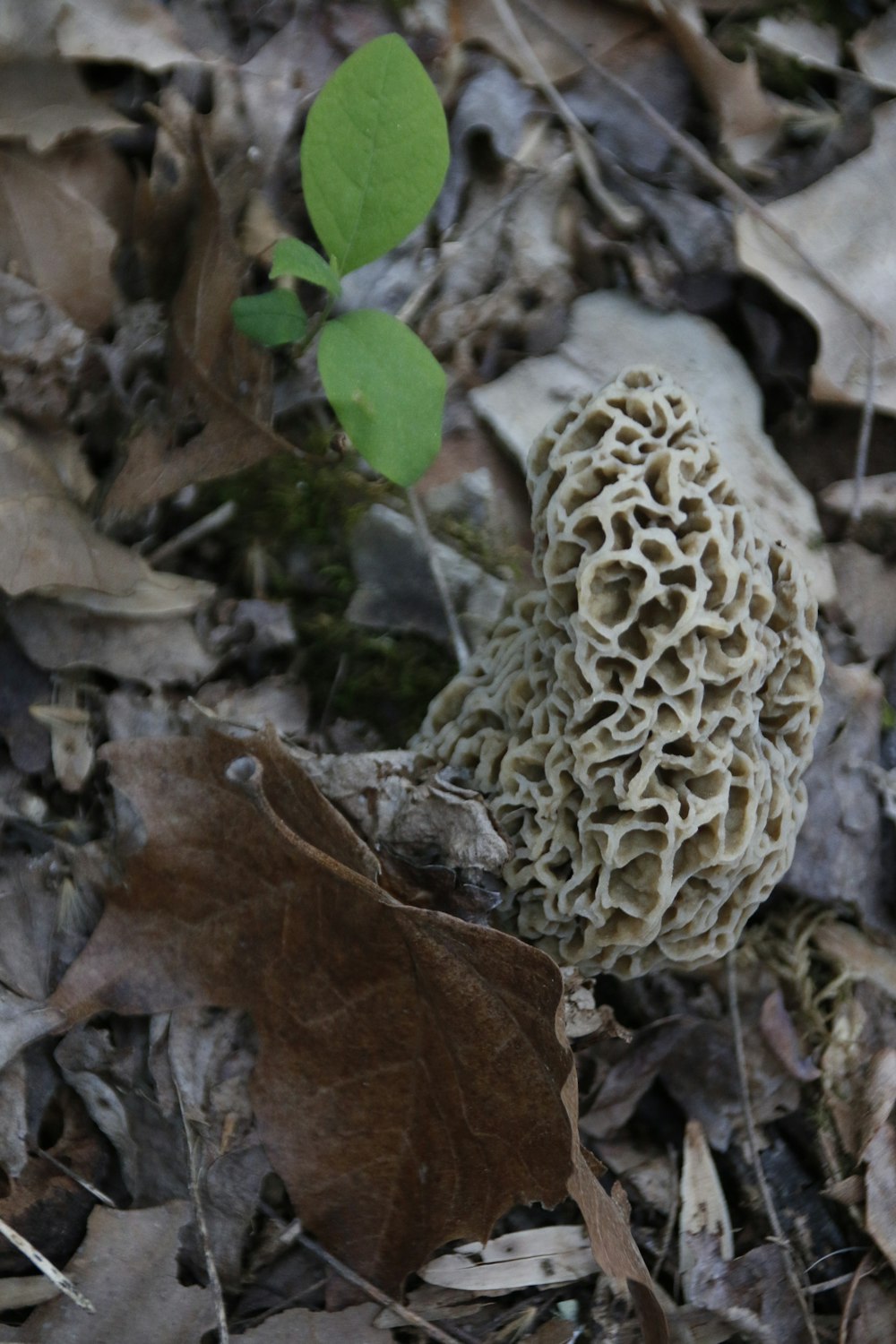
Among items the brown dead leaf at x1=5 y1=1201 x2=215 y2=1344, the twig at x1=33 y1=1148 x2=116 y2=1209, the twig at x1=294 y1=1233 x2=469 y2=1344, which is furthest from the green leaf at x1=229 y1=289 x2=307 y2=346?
the twig at x1=294 y1=1233 x2=469 y2=1344

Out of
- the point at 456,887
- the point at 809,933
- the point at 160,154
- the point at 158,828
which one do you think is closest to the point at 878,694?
the point at 809,933

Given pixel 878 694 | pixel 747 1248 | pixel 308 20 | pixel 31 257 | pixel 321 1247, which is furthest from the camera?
pixel 308 20

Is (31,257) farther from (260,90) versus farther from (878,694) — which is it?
(878,694)

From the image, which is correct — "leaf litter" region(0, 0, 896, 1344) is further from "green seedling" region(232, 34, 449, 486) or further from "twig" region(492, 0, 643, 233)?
"green seedling" region(232, 34, 449, 486)

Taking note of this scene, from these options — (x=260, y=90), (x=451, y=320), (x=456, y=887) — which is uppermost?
(x=260, y=90)

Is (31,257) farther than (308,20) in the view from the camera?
No

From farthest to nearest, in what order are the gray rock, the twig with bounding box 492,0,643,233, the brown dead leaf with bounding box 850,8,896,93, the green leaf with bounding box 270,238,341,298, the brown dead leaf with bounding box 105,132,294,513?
the brown dead leaf with bounding box 850,8,896,93 → the twig with bounding box 492,0,643,233 → the gray rock → the brown dead leaf with bounding box 105,132,294,513 → the green leaf with bounding box 270,238,341,298

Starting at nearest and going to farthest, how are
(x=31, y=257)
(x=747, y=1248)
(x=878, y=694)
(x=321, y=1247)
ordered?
(x=321, y=1247) → (x=747, y=1248) → (x=31, y=257) → (x=878, y=694)
